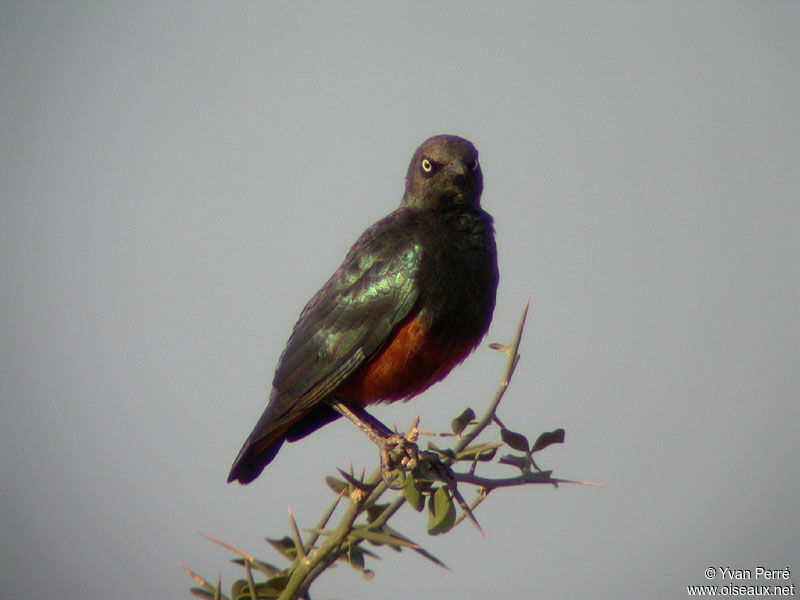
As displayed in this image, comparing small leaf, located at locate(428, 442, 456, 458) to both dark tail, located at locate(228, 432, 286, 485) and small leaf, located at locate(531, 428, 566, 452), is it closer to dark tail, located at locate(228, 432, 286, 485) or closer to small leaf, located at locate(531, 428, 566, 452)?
small leaf, located at locate(531, 428, 566, 452)

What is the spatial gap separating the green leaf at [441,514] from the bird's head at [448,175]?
341cm

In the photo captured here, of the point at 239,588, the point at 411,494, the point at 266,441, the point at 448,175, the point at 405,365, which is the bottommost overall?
the point at 239,588

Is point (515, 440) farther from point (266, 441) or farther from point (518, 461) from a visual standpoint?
point (266, 441)

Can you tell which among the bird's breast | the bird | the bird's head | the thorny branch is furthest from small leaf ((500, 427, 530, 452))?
the bird's head

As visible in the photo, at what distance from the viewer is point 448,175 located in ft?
20.9

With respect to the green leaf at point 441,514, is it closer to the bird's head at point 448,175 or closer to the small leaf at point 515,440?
the small leaf at point 515,440

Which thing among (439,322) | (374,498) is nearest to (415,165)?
(439,322)

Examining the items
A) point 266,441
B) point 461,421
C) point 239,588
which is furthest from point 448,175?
point 239,588

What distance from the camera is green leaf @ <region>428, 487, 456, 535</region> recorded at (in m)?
3.17

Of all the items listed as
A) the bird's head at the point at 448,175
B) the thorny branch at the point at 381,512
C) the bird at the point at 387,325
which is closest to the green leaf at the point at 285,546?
the thorny branch at the point at 381,512

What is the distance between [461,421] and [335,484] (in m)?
0.55

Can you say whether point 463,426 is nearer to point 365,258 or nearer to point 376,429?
point 376,429

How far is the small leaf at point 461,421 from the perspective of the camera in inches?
137

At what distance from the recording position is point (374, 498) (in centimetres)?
338
